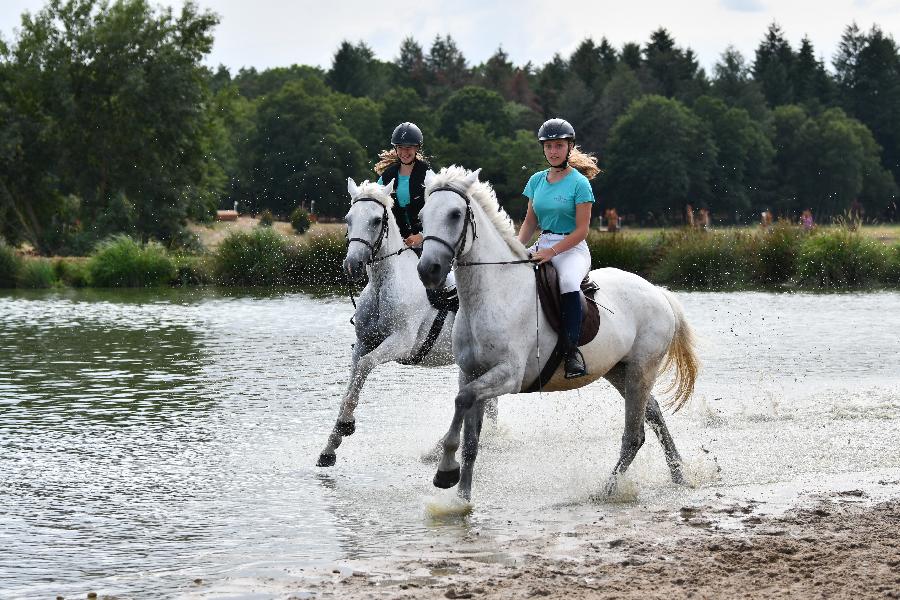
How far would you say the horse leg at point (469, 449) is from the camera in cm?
828

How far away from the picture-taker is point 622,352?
918cm

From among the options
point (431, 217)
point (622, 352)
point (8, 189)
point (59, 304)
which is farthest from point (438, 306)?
point (8, 189)

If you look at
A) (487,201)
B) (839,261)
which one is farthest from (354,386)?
(839,261)

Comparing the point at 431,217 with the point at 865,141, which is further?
the point at 865,141

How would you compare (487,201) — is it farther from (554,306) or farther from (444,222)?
(554,306)

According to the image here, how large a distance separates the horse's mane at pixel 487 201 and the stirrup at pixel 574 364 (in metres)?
0.75

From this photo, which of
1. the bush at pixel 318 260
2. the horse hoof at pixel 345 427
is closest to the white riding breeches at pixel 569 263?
the horse hoof at pixel 345 427

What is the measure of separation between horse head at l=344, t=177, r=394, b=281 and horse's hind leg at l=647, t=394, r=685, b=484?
2.56 meters

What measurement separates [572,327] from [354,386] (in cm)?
225

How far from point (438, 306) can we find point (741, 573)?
440 cm

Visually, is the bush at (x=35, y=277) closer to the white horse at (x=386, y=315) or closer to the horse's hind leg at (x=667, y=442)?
the white horse at (x=386, y=315)

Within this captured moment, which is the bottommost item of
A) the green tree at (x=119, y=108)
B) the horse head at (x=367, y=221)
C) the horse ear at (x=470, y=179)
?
the horse head at (x=367, y=221)

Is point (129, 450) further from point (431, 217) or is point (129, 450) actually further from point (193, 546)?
point (431, 217)

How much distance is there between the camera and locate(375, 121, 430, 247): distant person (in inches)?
406
